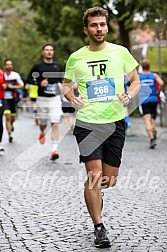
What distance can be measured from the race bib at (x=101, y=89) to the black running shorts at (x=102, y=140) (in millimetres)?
229

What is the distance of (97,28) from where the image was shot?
6.19 meters

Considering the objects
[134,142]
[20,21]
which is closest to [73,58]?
[134,142]

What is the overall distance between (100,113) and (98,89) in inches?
8.1

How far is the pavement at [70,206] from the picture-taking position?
601cm

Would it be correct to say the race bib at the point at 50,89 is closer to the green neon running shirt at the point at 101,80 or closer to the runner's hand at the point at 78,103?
the green neon running shirt at the point at 101,80

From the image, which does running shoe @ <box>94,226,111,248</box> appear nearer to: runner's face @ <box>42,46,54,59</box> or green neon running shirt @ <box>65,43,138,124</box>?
green neon running shirt @ <box>65,43,138,124</box>

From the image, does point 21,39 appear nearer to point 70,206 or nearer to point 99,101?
point 70,206

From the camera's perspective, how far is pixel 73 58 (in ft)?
20.9

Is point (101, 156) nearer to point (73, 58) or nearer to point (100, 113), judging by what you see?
point (100, 113)

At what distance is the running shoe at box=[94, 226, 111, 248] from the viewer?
5836 mm

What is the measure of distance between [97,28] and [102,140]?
953mm

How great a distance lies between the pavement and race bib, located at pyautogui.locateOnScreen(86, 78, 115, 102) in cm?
119

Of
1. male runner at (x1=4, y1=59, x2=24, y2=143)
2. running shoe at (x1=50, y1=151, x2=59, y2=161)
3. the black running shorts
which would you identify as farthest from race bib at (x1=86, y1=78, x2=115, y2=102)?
male runner at (x1=4, y1=59, x2=24, y2=143)

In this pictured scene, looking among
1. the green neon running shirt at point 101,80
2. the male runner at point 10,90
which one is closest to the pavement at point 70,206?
the green neon running shirt at point 101,80
